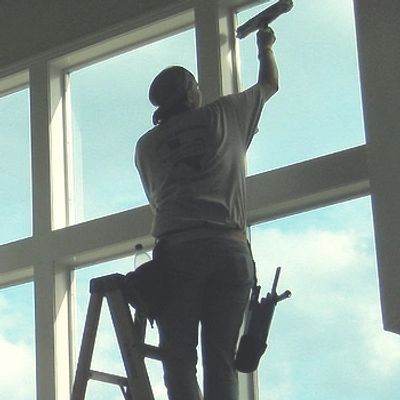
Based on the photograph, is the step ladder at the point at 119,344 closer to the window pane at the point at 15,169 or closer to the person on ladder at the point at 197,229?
the person on ladder at the point at 197,229

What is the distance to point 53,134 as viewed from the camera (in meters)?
5.04

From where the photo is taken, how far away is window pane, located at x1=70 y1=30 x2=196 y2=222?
489cm

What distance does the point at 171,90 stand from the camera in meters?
3.54

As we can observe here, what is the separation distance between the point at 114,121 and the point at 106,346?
1.04 meters

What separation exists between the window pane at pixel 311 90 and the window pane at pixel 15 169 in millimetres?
1211

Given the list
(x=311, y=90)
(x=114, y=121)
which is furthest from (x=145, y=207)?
(x=311, y=90)

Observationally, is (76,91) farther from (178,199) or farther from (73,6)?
(178,199)

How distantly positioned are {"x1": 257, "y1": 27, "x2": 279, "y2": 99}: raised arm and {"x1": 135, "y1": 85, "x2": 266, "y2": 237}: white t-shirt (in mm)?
167

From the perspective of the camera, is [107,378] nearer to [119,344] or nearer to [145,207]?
[119,344]

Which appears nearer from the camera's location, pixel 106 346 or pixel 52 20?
pixel 106 346

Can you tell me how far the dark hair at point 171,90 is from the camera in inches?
139

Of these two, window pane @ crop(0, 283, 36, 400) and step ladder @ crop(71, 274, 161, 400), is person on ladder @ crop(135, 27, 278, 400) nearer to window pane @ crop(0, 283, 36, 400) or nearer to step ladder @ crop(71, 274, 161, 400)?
step ladder @ crop(71, 274, 161, 400)

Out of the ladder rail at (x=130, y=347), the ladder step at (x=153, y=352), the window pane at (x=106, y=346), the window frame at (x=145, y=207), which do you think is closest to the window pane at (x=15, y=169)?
the window frame at (x=145, y=207)

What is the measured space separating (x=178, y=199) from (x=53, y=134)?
68.4 inches
